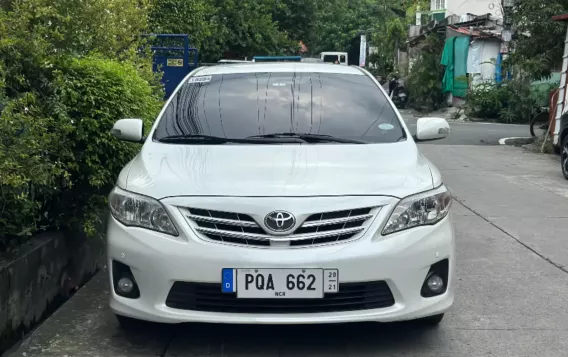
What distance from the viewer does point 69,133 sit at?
5293mm

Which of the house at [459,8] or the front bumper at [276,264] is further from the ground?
the house at [459,8]

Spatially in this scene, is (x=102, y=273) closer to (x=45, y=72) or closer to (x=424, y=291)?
(x=45, y=72)

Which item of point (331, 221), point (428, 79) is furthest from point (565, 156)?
point (428, 79)

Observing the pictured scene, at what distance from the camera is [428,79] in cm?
2939

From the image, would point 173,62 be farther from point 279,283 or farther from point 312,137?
point 279,283

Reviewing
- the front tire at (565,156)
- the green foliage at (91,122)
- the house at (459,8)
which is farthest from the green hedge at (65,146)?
the house at (459,8)

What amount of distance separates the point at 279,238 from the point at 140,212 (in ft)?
2.59

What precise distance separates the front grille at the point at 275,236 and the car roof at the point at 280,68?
6.57ft

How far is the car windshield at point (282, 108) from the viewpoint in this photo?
192 inches

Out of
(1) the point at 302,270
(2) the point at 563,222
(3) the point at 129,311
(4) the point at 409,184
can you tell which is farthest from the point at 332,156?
(2) the point at 563,222

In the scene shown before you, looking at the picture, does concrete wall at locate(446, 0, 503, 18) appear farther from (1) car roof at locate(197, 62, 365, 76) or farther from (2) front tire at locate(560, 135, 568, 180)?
(1) car roof at locate(197, 62, 365, 76)

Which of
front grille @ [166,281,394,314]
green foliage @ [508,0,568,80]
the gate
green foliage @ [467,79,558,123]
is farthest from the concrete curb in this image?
front grille @ [166,281,394,314]

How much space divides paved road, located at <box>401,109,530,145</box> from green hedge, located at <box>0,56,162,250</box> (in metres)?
11.6

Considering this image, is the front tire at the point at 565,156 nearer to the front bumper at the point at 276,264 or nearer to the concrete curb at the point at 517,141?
the concrete curb at the point at 517,141
